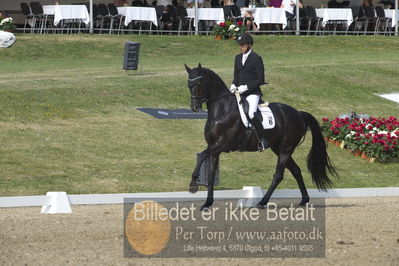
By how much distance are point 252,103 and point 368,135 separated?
23.3 feet

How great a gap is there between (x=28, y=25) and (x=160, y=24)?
5.83 meters

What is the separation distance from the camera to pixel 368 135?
21.2m

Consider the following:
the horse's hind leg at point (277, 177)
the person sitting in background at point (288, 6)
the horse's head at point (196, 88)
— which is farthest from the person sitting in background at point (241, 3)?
the horse's head at point (196, 88)

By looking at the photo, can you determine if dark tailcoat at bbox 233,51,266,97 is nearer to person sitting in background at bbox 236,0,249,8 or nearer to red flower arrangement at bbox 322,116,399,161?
red flower arrangement at bbox 322,116,399,161

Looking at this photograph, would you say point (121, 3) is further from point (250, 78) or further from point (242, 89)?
point (242, 89)

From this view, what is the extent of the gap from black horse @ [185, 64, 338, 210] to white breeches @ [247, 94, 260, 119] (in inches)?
8.3

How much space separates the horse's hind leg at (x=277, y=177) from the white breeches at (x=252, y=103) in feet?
3.11

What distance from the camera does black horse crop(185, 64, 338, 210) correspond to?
1441 centimetres

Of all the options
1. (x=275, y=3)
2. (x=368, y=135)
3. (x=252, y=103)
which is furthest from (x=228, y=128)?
(x=275, y=3)

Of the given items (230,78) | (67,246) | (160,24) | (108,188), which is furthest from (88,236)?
(160,24)

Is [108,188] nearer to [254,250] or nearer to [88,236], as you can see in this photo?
[88,236]

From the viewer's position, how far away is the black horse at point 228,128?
14.4m

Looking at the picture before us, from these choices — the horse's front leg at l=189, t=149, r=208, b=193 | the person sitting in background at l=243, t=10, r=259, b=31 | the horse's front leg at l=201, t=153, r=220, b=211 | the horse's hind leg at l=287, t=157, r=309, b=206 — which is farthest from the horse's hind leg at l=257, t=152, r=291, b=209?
the person sitting in background at l=243, t=10, r=259, b=31

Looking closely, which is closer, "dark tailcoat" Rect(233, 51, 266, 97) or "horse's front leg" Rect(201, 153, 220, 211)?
"horse's front leg" Rect(201, 153, 220, 211)
